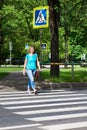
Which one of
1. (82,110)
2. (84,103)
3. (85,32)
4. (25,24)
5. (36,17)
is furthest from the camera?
(25,24)

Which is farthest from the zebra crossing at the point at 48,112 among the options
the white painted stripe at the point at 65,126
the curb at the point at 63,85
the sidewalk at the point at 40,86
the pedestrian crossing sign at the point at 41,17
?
the pedestrian crossing sign at the point at 41,17

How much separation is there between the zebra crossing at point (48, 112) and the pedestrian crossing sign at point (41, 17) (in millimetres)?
6049

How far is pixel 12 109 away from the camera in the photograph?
12.6 metres

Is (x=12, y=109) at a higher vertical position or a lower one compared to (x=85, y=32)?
lower

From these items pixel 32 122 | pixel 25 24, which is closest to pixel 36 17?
pixel 32 122

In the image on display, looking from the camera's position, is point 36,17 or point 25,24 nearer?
point 36,17

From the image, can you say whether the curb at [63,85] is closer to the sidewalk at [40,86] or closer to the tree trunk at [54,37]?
the sidewalk at [40,86]

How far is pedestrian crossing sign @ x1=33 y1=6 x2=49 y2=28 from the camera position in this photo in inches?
846

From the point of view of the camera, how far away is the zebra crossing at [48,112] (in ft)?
32.0

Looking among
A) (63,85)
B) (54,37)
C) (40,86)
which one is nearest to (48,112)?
(40,86)

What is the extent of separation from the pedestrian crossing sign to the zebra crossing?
6049 mm

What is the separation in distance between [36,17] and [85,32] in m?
6.35

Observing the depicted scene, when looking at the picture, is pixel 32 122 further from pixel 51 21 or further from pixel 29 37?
pixel 29 37

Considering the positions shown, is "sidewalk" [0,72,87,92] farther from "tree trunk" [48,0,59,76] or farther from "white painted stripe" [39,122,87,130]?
"white painted stripe" [39,122,87,130]
